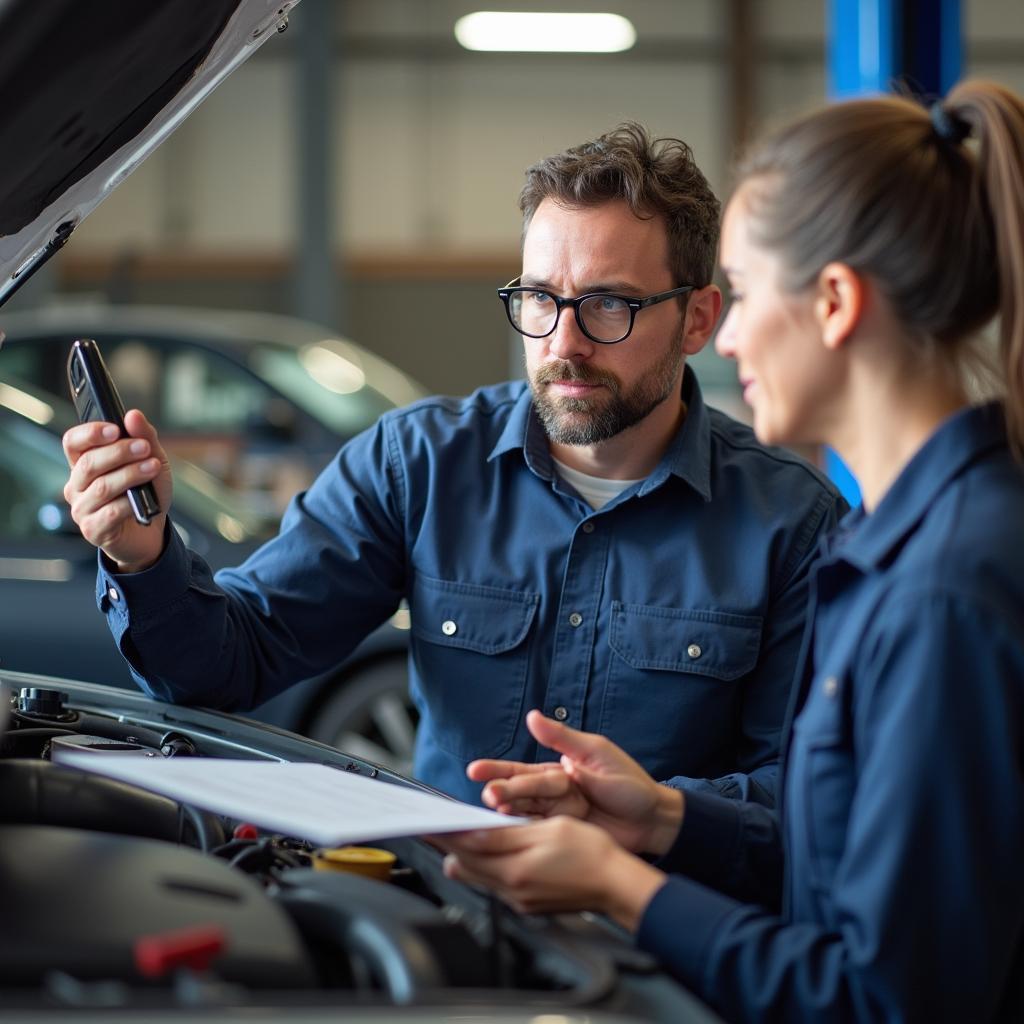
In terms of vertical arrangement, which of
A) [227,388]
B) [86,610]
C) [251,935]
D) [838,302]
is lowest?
[86,610]

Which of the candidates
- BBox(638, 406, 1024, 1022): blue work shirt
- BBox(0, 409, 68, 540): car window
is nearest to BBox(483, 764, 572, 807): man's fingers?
BBox(638, 406, 1024, 1022): blue work shirt

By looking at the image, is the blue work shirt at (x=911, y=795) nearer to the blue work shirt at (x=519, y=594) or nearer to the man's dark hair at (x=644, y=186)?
the blue work shirt at (x=519, y=594)

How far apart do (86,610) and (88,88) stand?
9.29 feet

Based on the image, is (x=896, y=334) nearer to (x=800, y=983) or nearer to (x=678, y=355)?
(x=800, y=983)

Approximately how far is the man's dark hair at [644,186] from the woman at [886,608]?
0.73 m

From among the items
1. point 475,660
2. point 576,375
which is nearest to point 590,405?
point 576,375

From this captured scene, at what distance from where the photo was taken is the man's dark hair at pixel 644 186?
2.16 meters

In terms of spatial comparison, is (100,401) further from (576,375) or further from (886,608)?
(886,608)

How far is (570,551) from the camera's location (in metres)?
2.18

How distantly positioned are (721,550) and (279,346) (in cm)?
488

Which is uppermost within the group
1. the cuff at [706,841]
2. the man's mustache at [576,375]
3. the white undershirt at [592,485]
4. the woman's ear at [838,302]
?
the woman's ear at [838,302]

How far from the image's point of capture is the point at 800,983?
1233 millimetres

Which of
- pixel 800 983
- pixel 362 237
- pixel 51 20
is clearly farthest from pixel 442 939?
pixel 362 237

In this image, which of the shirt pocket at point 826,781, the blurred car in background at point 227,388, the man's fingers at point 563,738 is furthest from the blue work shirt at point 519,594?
the blurred car in background at point 227,388
